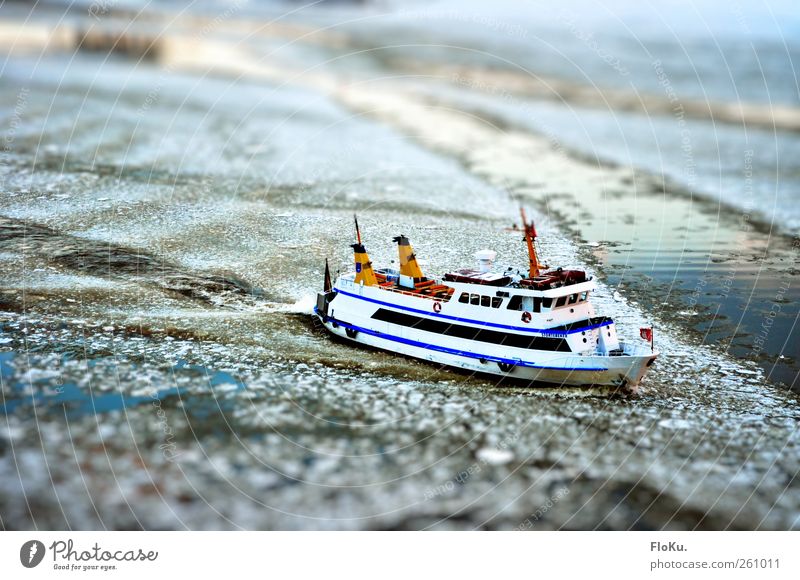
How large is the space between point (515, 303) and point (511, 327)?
34cm

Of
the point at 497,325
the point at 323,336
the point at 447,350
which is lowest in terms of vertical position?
the point at 323,336

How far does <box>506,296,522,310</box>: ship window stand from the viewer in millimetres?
12047

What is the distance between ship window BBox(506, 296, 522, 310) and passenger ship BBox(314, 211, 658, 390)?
1 centimetres

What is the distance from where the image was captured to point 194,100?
29.1 meters

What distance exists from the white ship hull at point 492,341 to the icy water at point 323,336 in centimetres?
29

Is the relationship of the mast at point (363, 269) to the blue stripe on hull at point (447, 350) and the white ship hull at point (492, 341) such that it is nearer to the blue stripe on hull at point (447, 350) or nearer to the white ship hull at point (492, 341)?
the white ship hull at point (492, 341)

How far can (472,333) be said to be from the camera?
12.4 m

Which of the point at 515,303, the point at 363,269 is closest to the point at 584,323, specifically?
the point at 515,303

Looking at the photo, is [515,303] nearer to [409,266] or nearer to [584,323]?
[584,323]

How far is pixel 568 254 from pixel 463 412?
A: 297 inches

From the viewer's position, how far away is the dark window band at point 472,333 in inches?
470

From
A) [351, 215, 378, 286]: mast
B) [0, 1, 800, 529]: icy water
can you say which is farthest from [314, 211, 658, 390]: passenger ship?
[0, 1, 800, 529]: icy water

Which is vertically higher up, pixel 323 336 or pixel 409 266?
pixel 409 266

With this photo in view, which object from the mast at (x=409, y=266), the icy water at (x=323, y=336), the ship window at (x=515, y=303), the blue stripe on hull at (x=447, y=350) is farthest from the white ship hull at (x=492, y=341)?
the mast at (x=409, y=266)
